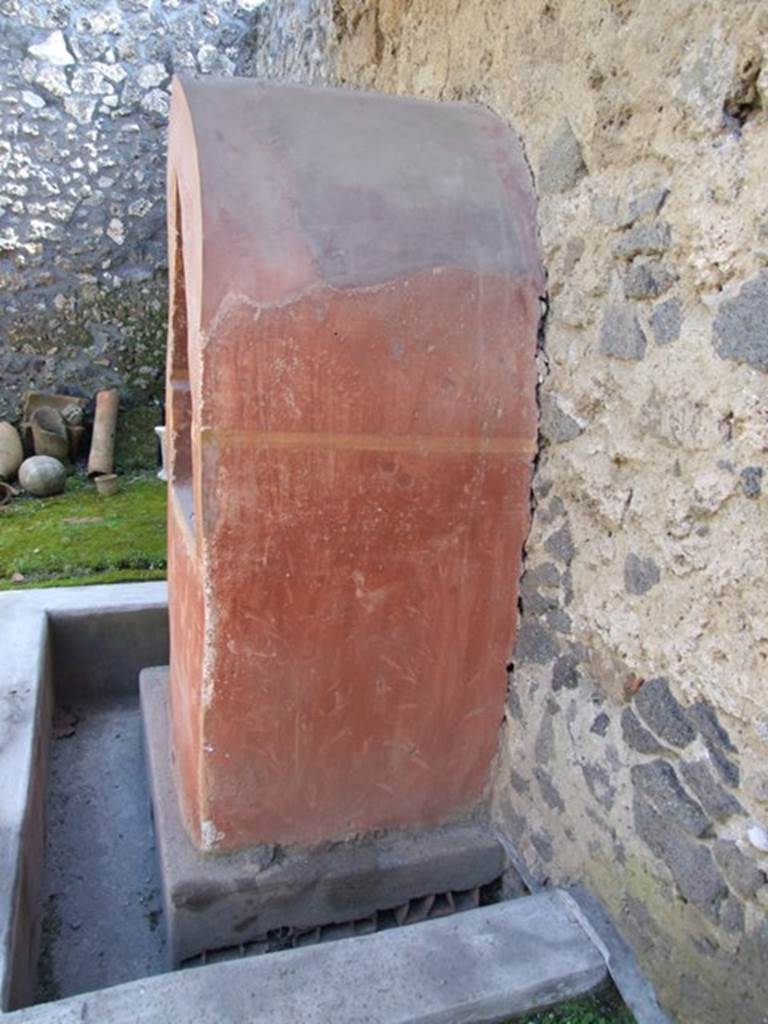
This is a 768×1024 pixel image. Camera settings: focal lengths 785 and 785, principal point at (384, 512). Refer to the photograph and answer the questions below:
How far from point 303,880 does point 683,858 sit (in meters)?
1.01

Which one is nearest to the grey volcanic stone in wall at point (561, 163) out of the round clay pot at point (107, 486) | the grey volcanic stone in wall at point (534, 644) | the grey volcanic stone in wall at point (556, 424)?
the grey volcanic stone in wall at point (556, 424)

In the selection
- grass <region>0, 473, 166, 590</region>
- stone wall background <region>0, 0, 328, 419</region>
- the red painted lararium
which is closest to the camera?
the red painted lararium

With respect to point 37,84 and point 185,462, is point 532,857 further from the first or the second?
point 37,84

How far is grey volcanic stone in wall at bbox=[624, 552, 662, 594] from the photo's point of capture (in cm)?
159

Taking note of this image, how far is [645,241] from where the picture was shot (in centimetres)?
153

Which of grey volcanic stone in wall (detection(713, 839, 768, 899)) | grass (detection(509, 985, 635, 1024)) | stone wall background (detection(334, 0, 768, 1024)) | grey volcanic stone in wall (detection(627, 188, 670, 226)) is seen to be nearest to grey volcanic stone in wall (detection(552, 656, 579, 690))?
stone wall background (detection(334, 0, 768, 1024))

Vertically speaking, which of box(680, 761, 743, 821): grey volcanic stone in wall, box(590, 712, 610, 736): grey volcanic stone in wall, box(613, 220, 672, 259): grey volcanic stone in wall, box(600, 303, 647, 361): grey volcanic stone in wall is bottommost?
box(590, 712, 610, 736): grey volcanic stone in wall

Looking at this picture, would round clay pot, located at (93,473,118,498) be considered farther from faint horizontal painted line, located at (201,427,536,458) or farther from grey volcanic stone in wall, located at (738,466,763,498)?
grey volcanic stone in wall, located at (738,466,763,498)

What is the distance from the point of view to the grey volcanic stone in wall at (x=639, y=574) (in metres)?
1.59

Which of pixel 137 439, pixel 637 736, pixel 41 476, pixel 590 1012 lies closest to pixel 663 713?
pixel 637 736

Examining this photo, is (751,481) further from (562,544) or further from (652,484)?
(562,544)

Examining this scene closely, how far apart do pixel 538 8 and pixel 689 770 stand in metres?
1.74

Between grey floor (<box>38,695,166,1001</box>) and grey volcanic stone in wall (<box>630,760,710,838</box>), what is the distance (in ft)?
4.95

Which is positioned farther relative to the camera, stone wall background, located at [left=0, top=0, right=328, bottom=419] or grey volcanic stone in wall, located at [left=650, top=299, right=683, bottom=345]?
stone wall background, located at [left=0, top=0, right=328, bottom=419]
